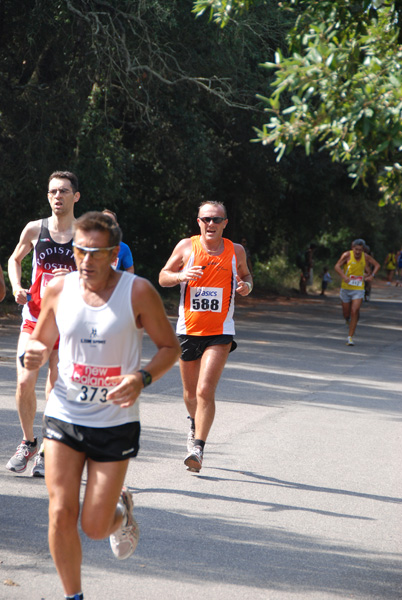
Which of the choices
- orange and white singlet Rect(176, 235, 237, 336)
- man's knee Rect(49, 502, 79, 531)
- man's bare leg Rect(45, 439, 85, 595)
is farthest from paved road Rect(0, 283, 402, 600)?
orange and white singlet Rect(176, 235, 237, 336)

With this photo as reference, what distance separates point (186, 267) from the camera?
6.96m

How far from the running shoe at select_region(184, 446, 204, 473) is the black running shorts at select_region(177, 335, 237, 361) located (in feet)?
2.59

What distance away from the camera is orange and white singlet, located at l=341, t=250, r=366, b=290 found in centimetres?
1639

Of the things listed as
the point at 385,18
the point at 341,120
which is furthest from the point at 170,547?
the point at 385,18

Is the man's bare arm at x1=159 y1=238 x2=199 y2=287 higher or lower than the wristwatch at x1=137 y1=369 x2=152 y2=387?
higher

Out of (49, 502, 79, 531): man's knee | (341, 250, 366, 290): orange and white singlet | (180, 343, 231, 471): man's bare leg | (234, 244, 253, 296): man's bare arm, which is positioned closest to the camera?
(49, 502, 79, 531): man's knee

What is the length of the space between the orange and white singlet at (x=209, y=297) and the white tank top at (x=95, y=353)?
295 centimetres

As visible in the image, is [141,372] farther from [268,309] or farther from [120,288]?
[268,309]

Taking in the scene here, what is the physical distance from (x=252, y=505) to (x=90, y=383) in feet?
7.90

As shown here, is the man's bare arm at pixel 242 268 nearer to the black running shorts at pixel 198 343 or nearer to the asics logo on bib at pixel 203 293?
the asics logo on bib at pixel 203 293

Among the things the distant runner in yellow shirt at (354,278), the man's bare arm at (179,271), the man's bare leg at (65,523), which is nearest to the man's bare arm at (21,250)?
the man's bare arm at (179,271)

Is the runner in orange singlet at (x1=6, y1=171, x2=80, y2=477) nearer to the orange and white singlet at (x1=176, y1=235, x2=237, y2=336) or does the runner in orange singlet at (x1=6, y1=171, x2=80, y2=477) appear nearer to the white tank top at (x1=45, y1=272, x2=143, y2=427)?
the orange and white singlet at (x1=176, y1=235, x2=237, y2=336)

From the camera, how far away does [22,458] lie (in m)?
6.14

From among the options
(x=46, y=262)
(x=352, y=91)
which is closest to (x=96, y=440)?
(x=352, y=91)
